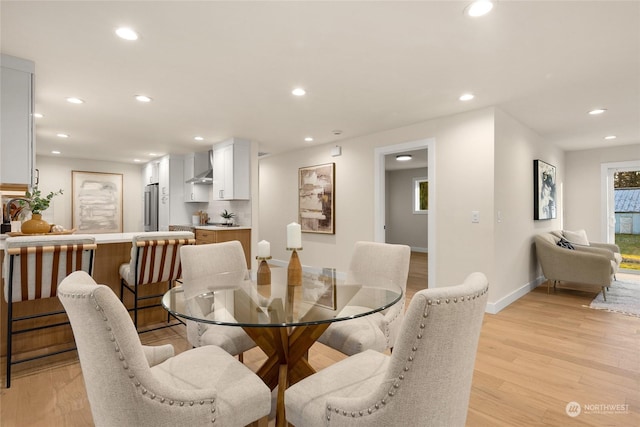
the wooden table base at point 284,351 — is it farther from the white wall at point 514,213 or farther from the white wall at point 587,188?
the white wall at point 587,188

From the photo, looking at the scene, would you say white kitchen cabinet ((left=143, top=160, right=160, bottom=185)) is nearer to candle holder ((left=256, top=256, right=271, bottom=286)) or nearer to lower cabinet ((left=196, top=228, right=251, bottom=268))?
lower cabinet ((left=196, top=228, right=251, bottom=268))

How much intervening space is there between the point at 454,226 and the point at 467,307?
3.20 metres

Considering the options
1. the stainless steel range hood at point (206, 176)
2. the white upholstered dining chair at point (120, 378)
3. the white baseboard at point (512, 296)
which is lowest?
the white baseboard at point (512, 296)

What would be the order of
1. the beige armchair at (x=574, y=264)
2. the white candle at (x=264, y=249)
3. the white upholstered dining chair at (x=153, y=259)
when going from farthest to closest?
the beige armchair at (x=574, y=264)
the white upholstered dining chair at (x=153, y=259)
the white candle at (x=264, y=249)

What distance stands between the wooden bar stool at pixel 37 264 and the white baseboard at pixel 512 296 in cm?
383

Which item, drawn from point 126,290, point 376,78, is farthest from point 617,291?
point 126,290

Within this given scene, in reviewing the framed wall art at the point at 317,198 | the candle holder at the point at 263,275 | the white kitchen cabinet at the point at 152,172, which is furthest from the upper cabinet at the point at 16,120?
the white kitchen cabinet at the point at 152,172

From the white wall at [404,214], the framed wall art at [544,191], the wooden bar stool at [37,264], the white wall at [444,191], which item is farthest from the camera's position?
the white wall at [404,214]

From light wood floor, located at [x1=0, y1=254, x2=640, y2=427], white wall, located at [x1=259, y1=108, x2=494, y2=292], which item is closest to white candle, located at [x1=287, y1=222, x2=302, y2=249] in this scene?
light wood floor, located at [x1=0, y1=254, x2=640, y2=427]

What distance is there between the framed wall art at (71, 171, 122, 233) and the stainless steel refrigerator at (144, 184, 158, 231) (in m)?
0.79

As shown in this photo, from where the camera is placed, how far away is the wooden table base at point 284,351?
1.62 m

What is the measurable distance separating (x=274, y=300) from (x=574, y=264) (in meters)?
4.31

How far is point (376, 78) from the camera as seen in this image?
2812mm

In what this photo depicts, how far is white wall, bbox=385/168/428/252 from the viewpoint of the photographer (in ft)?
29.1
